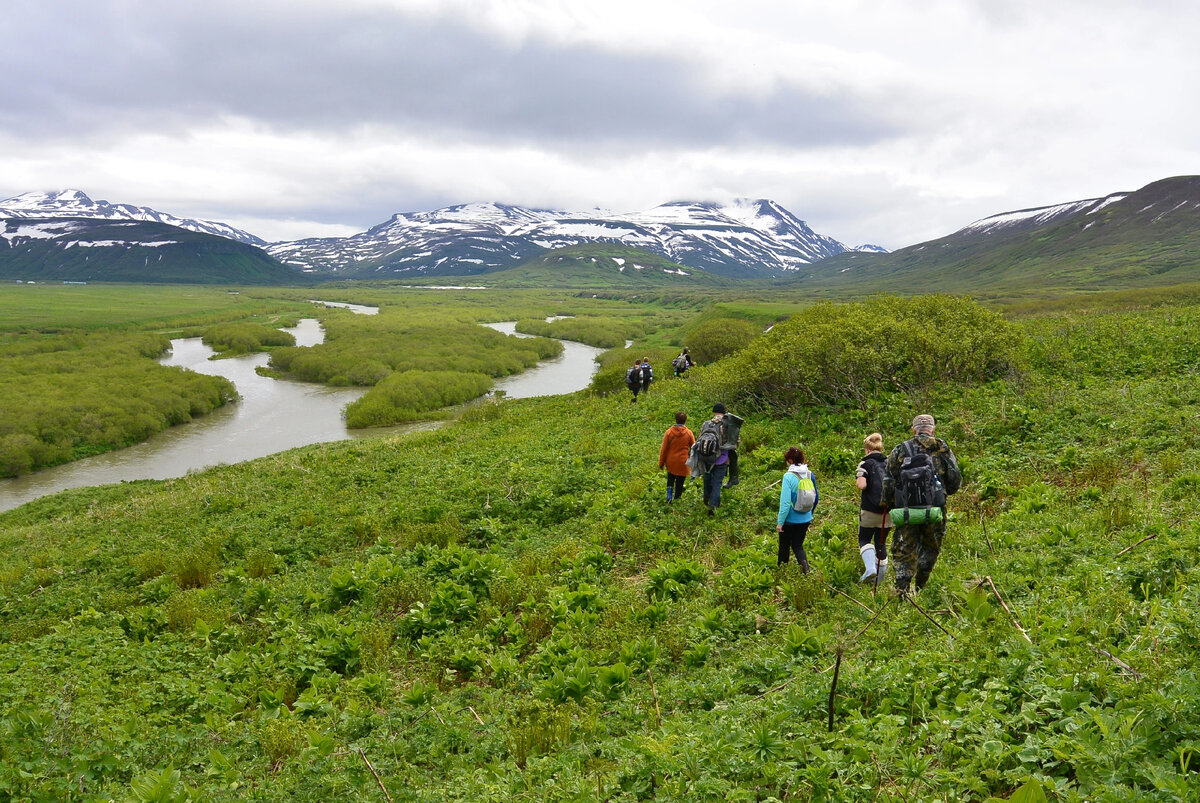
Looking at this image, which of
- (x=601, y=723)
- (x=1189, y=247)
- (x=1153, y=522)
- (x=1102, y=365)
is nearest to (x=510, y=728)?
(x=601, y=723)

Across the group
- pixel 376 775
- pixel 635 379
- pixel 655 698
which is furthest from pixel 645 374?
pixel 376 775

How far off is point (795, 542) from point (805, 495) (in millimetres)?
1057

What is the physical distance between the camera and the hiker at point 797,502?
9.19 meters

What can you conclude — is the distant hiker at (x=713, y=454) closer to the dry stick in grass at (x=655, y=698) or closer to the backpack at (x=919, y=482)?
the backpack at (x=919, y=482)

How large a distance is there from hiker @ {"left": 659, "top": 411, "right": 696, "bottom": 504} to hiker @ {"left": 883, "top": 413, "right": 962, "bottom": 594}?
5.20 m

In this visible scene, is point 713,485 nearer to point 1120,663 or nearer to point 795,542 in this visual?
point 795,542

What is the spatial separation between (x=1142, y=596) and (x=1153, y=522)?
8.85 ft

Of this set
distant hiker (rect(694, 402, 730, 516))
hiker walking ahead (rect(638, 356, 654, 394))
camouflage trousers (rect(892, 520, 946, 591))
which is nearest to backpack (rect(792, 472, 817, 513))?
camouflage trousers (rect(892, 520, 946, 591))

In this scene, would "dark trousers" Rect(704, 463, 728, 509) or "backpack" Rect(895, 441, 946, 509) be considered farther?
"dark trousers" Rect(704, 463, 728, 509)

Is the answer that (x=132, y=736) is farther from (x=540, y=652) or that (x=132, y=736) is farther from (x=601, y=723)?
(x=601, y=723)

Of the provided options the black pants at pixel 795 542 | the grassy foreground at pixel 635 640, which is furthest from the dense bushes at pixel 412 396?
the black pants at pixel 795 542

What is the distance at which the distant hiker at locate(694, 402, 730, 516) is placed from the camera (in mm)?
12047

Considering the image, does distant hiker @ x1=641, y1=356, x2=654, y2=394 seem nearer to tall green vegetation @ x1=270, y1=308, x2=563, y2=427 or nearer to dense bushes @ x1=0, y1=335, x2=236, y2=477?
tall green vegetation @ x1=270, y1=308, x2=563, y2=427

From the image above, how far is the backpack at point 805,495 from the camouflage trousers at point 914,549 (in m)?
1.29
